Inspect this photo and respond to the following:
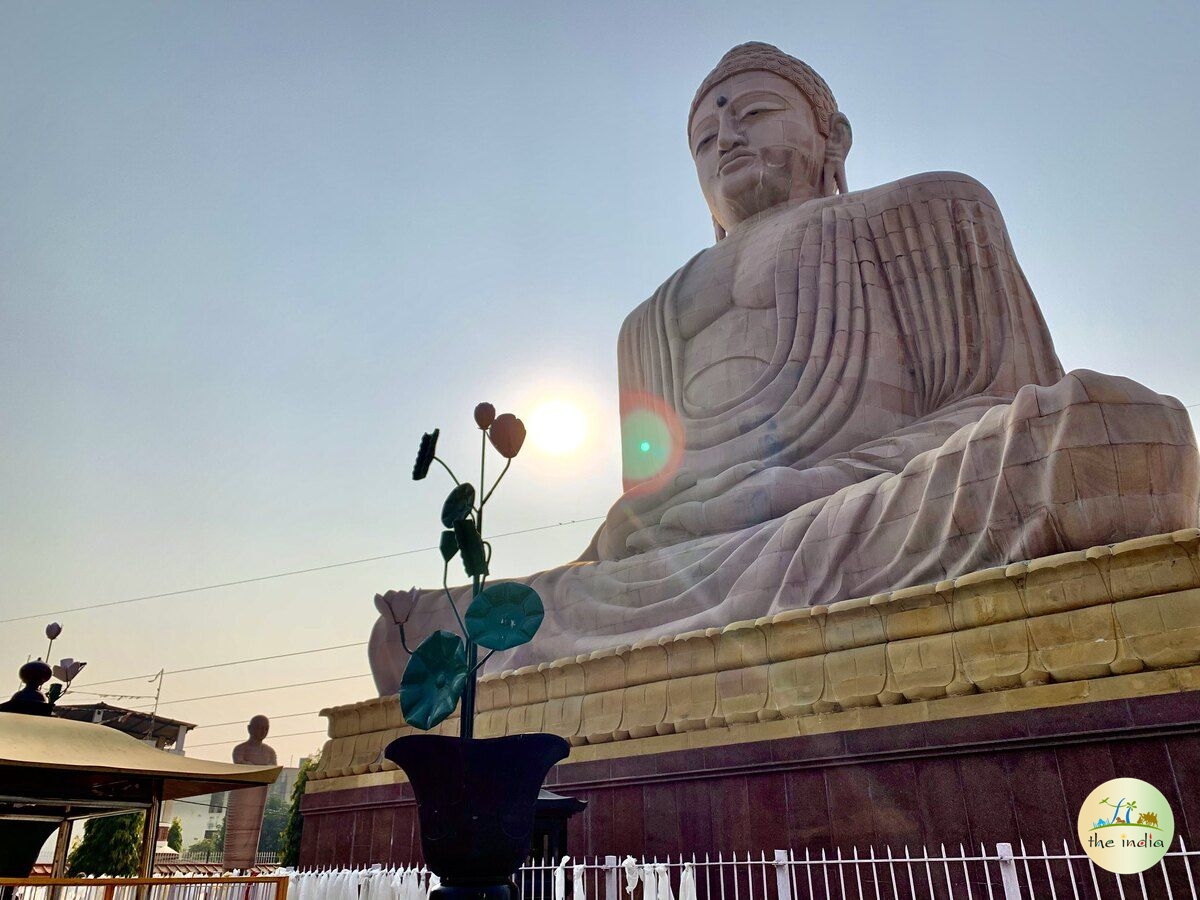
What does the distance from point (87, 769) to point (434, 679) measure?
1533mm

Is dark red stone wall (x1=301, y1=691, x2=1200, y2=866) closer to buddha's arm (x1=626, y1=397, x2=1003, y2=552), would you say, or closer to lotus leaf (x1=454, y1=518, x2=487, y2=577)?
buddha's arm (x1=626, y1=397, x2=1003, y2=552)

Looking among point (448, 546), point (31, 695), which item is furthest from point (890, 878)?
point (31, 695)

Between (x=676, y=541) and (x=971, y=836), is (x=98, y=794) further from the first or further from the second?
(x=676, y=541)

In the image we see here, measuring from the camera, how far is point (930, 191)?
8.20m

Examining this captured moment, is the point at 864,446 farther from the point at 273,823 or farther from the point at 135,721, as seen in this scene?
the point at 273,823

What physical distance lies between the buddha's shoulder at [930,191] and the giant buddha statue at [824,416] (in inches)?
0.9

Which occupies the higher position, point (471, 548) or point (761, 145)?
point (761, 145)

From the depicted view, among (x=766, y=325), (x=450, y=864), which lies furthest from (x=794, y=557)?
(x=450, y=864)

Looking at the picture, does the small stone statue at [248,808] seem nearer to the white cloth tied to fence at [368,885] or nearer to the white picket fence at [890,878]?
the white cloth tied to fence at [368,885]

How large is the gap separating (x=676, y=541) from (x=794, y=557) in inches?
59.4

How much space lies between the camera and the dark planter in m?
2.06

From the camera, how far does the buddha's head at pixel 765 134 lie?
9617mm

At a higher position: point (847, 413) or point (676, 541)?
point (847, 413)

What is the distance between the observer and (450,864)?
81.1 inches
